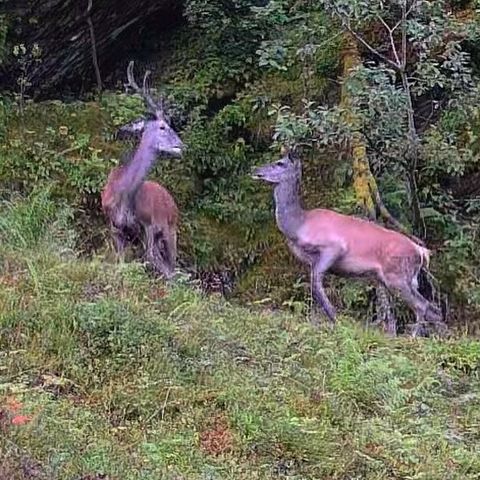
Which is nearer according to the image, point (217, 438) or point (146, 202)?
point (217, 438)

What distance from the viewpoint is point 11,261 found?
24.8ft

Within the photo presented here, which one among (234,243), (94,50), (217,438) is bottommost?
(234,243)

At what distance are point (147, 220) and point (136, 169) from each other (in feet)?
1.52

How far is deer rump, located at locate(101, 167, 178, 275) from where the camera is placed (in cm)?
979

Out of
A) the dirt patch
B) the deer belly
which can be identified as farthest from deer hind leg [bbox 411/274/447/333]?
the dirt patch

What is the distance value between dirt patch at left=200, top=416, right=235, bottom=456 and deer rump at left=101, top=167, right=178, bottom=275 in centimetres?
389

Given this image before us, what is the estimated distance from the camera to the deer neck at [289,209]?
380 inches

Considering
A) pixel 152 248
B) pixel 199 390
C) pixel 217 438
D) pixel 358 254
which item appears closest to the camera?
pixel 217 438

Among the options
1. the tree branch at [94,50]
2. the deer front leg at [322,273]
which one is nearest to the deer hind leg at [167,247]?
the deer front leg at [322,273]

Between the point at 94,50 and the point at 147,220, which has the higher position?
the point at 94,50

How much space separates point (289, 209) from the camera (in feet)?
32.0

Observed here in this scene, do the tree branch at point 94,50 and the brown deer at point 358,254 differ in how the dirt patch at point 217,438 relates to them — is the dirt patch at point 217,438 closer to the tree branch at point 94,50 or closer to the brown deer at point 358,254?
the brown deer at point 358,254

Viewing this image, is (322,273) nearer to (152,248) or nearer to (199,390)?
(152,248)

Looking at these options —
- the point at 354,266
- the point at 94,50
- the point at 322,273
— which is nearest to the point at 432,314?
the point at 354,266
